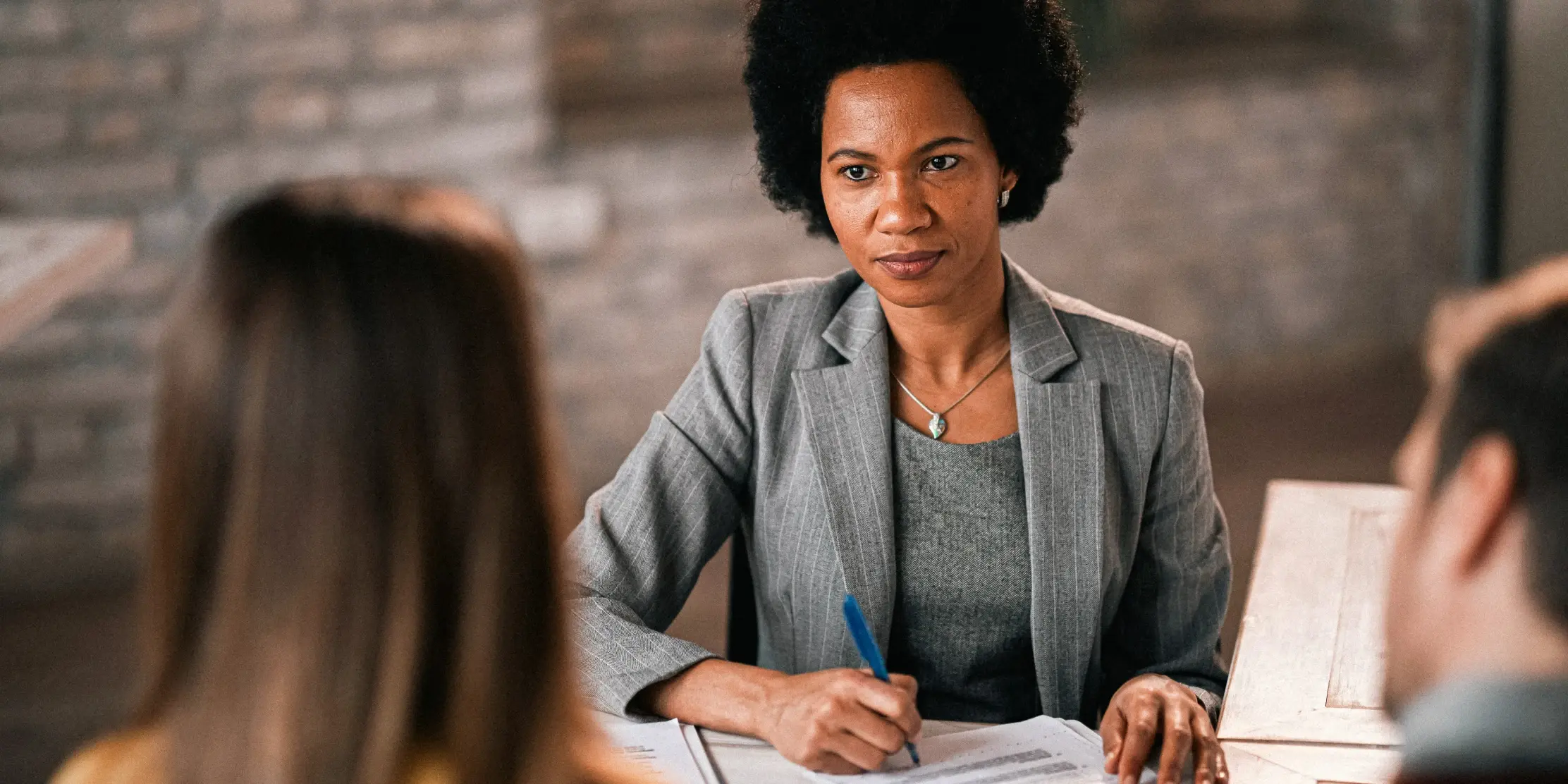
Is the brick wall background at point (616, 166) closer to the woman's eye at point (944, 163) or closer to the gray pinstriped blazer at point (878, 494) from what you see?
the gray pinstriped blazer at point (878, 494)

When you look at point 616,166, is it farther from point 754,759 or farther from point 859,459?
point 754,759

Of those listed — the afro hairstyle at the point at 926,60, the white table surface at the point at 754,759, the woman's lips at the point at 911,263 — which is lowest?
the white table surface at the point at 754,759

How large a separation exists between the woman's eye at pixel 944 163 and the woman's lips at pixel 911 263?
88 millimetres

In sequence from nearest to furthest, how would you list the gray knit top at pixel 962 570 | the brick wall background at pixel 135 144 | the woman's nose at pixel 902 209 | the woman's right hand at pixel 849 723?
1. the woman's right hand at pixel 849 723
2. the woman's nose at pixel 902 209
3. the gray knit top at pixel 962 570
4. the brick wall background at pixel 135 144

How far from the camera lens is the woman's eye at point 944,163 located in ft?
5.27

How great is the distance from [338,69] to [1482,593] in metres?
3.55

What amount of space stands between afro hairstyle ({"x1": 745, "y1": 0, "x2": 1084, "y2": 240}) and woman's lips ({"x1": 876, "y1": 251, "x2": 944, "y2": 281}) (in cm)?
16

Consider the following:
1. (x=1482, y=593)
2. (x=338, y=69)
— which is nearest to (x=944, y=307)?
(x=1482, y=593)

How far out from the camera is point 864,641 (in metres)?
1.37

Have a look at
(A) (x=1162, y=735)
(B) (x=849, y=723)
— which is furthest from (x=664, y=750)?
(A) (x=1162, y=735)

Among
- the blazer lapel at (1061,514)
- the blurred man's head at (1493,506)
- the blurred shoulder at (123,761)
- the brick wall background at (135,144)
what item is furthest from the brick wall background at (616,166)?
the blurred man's head at (1493,506)

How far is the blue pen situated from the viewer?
136 centimetres

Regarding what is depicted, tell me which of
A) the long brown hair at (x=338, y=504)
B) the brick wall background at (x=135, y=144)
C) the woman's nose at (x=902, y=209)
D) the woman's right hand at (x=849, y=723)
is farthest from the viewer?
the brick wall background at (x=135, y=144)

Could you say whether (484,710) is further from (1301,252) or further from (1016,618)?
(1301,252)
